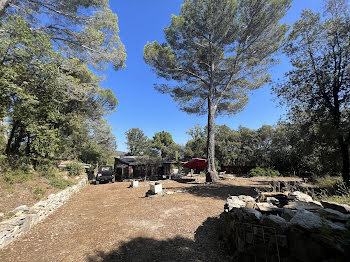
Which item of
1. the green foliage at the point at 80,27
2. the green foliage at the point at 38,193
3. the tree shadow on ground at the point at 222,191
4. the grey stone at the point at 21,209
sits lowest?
the tree shadow on ground at the point at 222,191

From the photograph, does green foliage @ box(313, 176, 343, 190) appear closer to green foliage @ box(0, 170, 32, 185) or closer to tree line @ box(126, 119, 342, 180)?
tree line @ box(126, 119, 342, 180)

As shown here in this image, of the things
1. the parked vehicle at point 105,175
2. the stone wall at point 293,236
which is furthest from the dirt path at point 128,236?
the parked vehicle at point 105,175

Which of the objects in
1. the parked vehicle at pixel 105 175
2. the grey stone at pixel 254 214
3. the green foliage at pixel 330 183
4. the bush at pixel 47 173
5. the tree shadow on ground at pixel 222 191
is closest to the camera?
the grey stone at pixel 254 214

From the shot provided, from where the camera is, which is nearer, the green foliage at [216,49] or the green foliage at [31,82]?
the green foliage at [31,82]

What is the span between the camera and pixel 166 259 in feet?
8.79

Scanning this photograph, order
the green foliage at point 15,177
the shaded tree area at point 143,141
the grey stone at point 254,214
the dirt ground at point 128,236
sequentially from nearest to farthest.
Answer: the grey stone at point 254,214 → the dirt ground at point 128,236 → the green foliage at point 15,177 → the shaded tree area at point 143,141

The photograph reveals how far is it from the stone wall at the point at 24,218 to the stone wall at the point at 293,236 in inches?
186

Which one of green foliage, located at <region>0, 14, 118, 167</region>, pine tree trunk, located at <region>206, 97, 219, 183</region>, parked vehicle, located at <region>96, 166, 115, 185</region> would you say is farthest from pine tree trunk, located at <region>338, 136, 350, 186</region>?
parked vehicle, located at <region>96, 166, 115, 185</region>

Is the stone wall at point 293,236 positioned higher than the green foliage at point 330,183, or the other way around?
the stone wall at point 293,236

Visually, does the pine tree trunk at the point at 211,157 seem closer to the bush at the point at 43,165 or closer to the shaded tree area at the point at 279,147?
the shaded tree area at the point at 279,147

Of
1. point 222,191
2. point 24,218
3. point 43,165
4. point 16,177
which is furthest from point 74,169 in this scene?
point 222,191

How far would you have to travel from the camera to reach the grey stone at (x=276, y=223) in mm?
1908

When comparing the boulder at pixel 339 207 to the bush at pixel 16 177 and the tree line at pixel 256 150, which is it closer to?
the tree line at pixel 256 150

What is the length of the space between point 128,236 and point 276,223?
3088 millimetres
